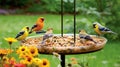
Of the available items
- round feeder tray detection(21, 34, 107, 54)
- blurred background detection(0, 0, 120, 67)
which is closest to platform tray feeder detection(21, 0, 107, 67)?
round feeder tray detection(21, 34, 107, 54)

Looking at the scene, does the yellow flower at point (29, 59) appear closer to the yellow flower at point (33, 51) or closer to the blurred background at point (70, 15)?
the yellow flower at point (33, 51)

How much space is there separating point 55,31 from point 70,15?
338cm

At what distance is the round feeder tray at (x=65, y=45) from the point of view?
3309 millimetres

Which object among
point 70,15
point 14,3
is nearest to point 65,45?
point 70,15

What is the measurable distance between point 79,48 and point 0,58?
663mm

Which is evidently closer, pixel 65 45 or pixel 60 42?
pixel 65 45

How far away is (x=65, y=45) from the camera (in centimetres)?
352

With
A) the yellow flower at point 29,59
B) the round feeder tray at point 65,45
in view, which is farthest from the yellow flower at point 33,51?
the round feeder tray at point 65,45

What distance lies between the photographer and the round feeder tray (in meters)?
3.31

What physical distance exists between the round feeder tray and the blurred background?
318 centimetres

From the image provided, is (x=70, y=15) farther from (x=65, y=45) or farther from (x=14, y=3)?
(x=65, y=45)

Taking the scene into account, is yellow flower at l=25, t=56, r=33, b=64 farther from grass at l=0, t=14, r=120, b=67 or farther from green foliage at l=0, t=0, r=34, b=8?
green foliage at l=0, t=0, r=34, b=8

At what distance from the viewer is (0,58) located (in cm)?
347

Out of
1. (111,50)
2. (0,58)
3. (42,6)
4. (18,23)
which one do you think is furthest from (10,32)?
(0,58)
